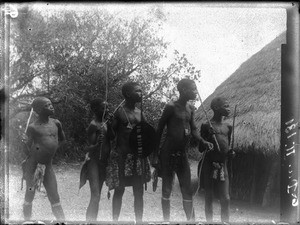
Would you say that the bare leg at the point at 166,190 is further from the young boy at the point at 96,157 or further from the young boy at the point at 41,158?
the young boy at the point at 41,158

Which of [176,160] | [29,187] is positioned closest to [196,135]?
[176,160]

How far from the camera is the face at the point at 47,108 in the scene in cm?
429

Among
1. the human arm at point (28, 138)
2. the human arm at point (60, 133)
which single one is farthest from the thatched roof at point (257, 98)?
the human arm at point (28, 138)

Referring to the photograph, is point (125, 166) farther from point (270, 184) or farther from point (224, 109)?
point (270, 184)

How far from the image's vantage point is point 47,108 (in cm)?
429

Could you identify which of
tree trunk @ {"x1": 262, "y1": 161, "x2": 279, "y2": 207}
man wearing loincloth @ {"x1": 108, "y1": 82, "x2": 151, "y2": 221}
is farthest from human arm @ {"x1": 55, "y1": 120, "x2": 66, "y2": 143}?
tree trunk @ {"x1": 262, "y1": 161, "x2": 279, "y2": 207}

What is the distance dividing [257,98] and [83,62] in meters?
2.43

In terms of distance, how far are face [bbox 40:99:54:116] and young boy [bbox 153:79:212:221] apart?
1300 millimetres

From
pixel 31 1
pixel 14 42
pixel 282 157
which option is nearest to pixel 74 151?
pixel 14 42

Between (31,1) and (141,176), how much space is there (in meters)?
2.51

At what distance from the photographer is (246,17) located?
4.54 meters

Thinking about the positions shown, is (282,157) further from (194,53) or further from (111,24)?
(111,24)

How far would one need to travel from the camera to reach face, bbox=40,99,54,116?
4.29 m

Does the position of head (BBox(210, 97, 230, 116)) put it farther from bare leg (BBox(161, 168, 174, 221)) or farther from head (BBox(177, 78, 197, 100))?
bare leg (BBox(161, 168, 174, 221))
